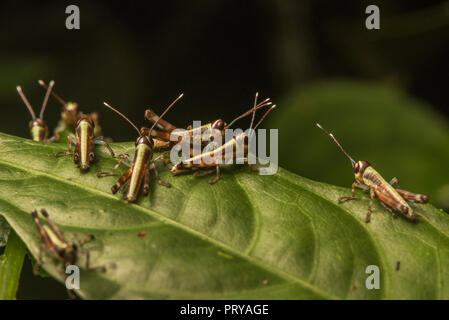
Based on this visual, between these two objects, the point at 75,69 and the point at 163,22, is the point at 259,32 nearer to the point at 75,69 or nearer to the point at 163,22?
the point at 163,22

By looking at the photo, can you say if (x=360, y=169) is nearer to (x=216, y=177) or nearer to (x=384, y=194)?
(x=384, y=194)

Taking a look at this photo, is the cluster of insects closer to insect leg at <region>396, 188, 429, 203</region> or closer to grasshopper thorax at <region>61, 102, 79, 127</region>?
insect leg at <region>396, 188, 429, 203</region>

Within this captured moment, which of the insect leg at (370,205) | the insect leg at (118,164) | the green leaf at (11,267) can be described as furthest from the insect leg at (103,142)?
the insect leg at (370,205)

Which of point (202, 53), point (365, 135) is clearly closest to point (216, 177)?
point (365, 135)

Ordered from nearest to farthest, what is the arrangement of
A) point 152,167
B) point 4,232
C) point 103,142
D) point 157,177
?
point 4,232 < point 157,177 < point 152,167 < point 103,142

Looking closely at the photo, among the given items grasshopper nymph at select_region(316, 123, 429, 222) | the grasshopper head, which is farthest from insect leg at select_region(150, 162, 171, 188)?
the grasshopper head
